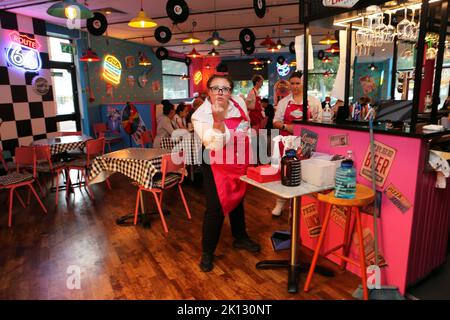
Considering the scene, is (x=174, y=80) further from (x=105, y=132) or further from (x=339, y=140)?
(x=339, y=140)

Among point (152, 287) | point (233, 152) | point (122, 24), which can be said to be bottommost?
point (152, 287)

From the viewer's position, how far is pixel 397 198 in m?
2.27

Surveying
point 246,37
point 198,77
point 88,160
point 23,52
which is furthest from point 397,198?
point 198,77

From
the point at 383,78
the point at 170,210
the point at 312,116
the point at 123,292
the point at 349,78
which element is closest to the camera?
the point at 123,292

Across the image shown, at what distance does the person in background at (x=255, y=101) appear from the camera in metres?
6.10

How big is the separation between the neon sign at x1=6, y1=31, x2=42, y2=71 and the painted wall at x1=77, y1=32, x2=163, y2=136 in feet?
4.92

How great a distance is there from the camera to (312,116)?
A: 3.65 meters

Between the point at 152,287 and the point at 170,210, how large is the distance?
5.66 ft

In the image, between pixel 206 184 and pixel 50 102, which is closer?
pixel 206 184

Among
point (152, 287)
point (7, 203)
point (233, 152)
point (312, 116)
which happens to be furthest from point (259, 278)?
point (7, 203)

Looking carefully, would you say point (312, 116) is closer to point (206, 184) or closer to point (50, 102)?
point (206, 184)

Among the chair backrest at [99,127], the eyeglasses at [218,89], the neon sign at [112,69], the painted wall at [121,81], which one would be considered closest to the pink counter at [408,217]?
the eyeglasses at [218,89]

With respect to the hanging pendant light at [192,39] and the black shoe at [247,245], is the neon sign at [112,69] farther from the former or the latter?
the black shoe at [247,245]

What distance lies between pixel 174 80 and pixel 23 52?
7239 millimetres
